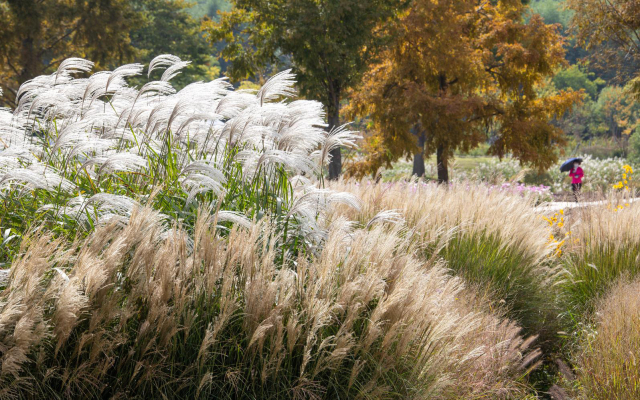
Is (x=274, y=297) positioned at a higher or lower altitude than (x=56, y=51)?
lower

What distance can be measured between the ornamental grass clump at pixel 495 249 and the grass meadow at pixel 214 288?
0.92 ft

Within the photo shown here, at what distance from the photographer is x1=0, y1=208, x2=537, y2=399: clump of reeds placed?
7.16 feet

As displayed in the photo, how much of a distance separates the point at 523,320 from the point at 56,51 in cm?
2285

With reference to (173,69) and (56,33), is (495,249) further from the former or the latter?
(56,33)

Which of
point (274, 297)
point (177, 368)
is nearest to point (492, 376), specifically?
point (274, 297)

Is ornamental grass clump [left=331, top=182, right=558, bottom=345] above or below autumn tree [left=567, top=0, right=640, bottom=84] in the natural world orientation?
below

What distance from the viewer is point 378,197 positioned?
597 cm

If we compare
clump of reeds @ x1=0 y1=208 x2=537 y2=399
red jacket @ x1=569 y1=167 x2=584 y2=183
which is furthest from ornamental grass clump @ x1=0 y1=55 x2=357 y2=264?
red jacket @ x1=569 y1=167 x2=584 y2=183

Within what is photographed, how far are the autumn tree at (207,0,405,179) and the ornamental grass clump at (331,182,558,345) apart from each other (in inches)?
292

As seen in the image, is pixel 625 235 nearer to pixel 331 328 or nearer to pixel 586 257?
pixel 586 257

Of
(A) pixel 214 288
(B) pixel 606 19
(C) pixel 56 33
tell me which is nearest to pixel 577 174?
(B) pixel 606 19

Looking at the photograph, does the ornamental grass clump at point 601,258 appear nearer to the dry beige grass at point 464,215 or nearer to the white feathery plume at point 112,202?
the dry beige grass at point 464,215

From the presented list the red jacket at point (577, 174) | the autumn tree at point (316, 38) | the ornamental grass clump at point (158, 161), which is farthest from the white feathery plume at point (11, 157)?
the red jacket at point (577, 174)

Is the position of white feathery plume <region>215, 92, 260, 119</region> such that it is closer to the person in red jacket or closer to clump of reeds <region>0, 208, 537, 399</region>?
clump of reeds <region>0, 208, 537, 399</region>
